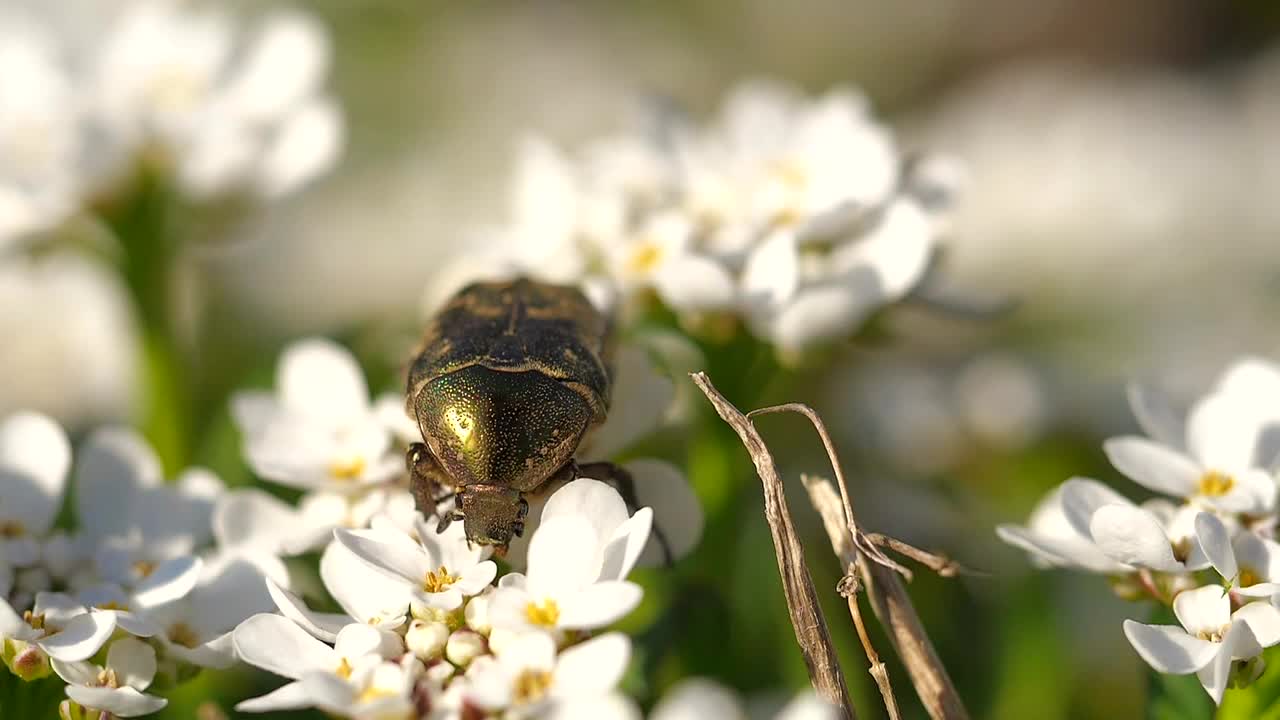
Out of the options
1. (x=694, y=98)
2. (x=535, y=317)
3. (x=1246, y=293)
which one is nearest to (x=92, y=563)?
(x=535, y=317)

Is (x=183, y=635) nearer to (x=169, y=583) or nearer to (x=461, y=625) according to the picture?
(x=169, y=583)

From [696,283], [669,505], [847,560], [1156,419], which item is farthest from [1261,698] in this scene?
[696,283]

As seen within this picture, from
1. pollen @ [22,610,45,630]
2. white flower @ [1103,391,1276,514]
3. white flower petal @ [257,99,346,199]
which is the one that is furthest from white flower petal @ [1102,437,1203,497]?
white flower petal @ [257,99,346,199]

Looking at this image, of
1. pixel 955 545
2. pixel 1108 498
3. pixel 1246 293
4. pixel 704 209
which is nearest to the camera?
pixel 1108 498

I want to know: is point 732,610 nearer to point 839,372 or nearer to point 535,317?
point 535,317

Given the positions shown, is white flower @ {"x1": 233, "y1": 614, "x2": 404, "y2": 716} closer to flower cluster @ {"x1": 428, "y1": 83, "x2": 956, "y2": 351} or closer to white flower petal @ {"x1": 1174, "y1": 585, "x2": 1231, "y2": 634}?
flower cluster @ {"x1": 428, "y1": 83, "x2": 956, "y2": 351}

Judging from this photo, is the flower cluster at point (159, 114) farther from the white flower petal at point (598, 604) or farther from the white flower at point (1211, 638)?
the white flower at point (1211, 638)
